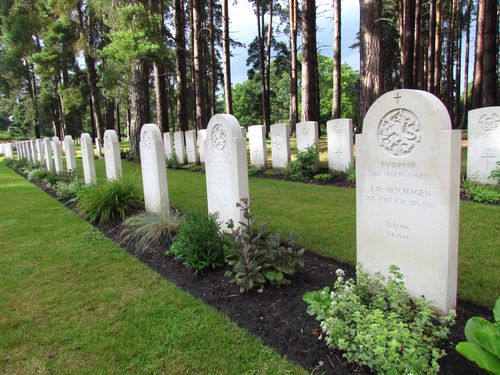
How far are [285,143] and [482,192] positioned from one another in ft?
18.1

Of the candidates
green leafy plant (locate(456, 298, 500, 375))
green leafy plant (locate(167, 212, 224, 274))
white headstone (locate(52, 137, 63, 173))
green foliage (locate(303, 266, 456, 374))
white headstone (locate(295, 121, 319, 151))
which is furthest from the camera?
white headstone (locate(52, 137, 63, 173))

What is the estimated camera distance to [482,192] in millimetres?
6496

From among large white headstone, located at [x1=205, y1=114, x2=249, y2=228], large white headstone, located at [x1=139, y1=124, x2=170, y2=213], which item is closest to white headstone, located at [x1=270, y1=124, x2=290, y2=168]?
large white headstone, located at [x1=139, y1=124, x2=170, y2=213]

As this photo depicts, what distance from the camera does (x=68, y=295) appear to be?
3.74m

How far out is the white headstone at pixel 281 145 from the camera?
1064cm

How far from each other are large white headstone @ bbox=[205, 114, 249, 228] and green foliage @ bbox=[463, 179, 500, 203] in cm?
470

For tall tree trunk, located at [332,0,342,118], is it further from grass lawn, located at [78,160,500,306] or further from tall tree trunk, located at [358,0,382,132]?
grass lawn, located at [78,160,500,306]

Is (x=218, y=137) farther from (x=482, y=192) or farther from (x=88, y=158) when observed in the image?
(x=88, y=158)

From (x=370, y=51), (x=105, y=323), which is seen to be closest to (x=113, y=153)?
(x=105, y=323)

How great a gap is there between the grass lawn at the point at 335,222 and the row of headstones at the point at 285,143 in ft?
4.10

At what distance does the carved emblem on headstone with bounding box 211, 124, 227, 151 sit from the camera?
181 inches

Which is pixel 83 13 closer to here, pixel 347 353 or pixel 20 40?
pixel 20 40

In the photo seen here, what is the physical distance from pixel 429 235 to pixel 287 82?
47.2 meters

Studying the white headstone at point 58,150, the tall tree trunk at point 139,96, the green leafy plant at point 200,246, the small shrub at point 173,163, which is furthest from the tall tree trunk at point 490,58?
the white headstone at point 58,150
